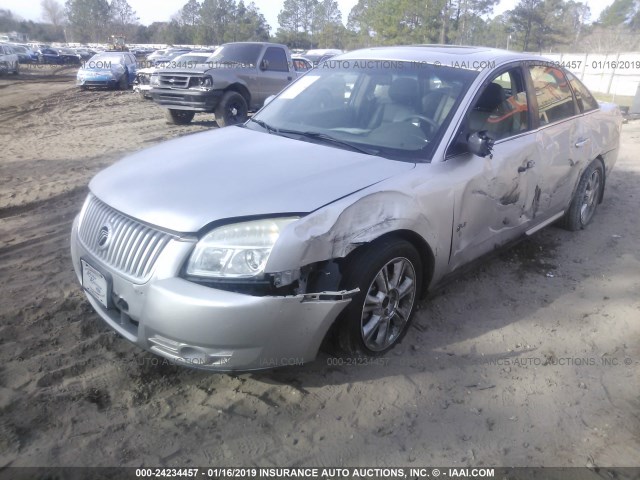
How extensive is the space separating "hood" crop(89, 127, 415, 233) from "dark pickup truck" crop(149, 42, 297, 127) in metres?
7.68

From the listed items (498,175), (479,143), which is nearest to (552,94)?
(498,175)

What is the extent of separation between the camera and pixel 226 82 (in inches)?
420

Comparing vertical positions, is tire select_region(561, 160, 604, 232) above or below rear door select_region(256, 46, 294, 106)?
below

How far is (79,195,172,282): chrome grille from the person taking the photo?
2389 millimetres

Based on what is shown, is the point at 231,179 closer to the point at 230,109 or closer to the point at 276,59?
the point at 230,109

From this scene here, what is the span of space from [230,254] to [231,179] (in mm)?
517

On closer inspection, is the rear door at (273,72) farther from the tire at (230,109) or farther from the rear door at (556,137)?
the rear door at (556,137)

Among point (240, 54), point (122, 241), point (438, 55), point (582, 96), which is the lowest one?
point (122, 241)

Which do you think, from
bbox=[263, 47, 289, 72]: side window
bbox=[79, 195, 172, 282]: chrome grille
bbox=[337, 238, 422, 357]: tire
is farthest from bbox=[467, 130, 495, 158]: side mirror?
bbox=[263, 47, 289, 72]: side window

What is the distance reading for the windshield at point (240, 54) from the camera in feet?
37.5

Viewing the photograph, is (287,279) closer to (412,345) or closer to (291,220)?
(291,220)

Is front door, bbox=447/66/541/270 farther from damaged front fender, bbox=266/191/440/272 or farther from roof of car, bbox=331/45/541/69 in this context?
damaged front fender, bbox=266/191/440/272

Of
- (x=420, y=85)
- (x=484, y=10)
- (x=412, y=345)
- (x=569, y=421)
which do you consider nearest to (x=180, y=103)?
(x=420, y=85)

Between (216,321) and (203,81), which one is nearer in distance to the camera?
(216,321)
